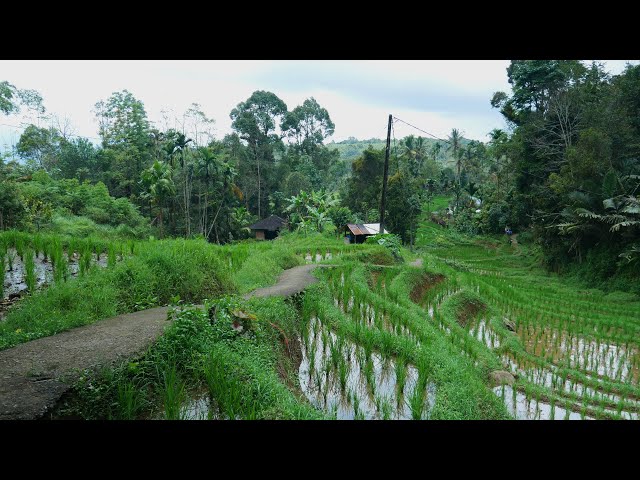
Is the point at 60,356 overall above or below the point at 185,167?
below

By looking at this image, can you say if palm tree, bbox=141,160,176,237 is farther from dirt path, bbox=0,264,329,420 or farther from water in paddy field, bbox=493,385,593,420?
water in paddy field, bbox=493,385,593,420

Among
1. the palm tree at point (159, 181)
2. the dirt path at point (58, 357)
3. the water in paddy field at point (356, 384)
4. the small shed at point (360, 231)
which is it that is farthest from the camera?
the small shed at point (360, 231)

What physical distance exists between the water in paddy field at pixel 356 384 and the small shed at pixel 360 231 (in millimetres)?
12597

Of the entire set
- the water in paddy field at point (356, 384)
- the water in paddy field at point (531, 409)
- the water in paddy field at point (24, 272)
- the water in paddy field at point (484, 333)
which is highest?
the water in paddy field at point (24, 272)

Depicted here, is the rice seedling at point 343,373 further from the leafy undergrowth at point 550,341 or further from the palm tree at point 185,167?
the palm tree at point 185,167

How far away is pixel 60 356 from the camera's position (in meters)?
3.25

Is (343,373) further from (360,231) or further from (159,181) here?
(360,231)

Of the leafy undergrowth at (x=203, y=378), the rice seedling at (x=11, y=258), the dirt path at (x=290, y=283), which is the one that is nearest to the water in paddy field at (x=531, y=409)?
the leafy undergrowth at (x=203, y=378)

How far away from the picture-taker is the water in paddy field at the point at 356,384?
3436 millimetres

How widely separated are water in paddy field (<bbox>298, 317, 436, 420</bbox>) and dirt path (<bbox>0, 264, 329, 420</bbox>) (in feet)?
5.03

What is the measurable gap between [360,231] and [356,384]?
13950mm

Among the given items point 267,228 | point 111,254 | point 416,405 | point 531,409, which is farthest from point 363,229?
point 416,405
